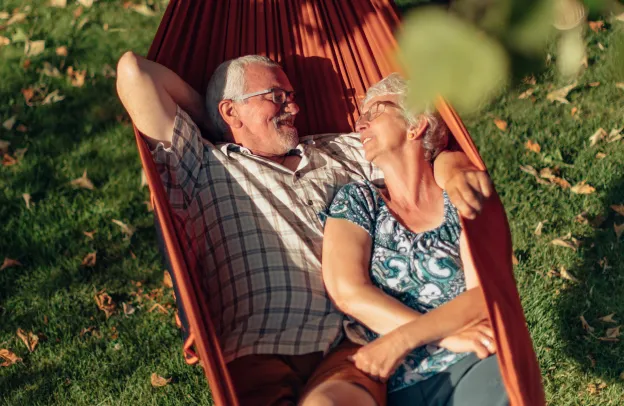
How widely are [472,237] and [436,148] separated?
53cm

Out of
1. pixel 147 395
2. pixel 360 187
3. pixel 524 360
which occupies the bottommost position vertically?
pixel 147 395

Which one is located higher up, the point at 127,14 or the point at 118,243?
the point at 127,14

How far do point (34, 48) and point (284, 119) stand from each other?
2567 millimetres

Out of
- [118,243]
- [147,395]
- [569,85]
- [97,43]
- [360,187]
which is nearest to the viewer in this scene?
[360,187]

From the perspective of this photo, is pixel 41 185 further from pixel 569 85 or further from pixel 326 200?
pixel 569 85

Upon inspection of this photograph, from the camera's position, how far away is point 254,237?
2.67 meters

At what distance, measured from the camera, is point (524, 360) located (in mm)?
2191

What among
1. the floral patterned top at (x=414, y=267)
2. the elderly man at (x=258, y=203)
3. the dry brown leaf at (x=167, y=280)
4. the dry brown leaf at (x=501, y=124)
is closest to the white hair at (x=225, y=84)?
the elderly man at (x=258, y=203)

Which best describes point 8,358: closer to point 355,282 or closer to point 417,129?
point 355,282

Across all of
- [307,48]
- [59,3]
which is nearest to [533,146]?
[307,48]

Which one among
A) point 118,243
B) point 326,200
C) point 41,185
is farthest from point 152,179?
point 41,185

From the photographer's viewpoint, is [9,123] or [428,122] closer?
[428,122]

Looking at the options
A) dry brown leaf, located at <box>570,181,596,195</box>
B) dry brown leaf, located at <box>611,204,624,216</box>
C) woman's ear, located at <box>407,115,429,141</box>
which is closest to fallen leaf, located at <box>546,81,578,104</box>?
dry brown leaf, located at <box>570,181,596,195</box>

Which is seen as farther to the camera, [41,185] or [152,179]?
[41,185]
